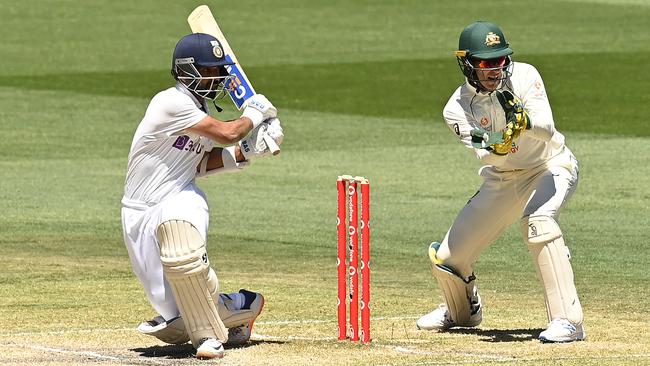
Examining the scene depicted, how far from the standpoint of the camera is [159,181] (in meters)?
9.73

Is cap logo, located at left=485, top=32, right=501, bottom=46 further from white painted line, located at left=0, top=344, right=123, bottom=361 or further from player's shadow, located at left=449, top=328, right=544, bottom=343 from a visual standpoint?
white painted line, located at left=0, top=344, right=123, bottom=361

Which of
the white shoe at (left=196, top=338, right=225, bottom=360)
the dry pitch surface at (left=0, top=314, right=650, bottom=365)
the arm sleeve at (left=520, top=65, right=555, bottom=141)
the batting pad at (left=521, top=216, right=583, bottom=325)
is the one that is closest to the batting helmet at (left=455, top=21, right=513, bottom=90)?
the arm sleeve at (left=520, top=65, right=555, bottom=141)

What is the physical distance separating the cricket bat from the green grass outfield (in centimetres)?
142

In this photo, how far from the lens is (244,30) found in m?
38.2

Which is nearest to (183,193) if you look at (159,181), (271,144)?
(159,181)

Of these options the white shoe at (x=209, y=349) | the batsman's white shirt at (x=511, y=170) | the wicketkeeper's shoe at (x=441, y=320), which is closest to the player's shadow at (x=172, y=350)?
the white shoe at (x=209, y=349)

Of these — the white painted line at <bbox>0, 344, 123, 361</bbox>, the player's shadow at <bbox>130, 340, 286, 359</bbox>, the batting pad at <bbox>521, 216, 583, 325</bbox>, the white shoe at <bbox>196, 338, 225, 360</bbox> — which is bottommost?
the white painted line at <bbox>0, 344, 123, 361</bbox>

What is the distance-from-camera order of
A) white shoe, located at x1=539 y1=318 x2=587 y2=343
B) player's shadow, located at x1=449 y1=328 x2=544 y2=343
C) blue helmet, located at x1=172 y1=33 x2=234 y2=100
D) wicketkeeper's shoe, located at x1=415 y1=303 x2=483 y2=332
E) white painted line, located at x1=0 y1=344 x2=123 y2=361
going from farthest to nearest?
wicketkeeper's shoe, located at x1=415 y1=303 x2=483 y2=332 < player's shadow, located at x1=449 y1=328 x2=544 y2=343 < white shoe, located at x1=539 y1=318 x2=587 y2=343 < blue helmet, located at x1=172 y1=33 x2=234 y2=100 < white painted line, located at x1=0 y1=344 x2=123 y2=361

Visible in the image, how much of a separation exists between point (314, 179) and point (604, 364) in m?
10.2

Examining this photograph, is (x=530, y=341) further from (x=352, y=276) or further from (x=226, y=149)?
(x=226, y=149)

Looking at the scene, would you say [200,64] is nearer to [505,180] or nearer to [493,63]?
[493,63]

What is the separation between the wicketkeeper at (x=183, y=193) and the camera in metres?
9.54

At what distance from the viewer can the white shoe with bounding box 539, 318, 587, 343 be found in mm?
9992

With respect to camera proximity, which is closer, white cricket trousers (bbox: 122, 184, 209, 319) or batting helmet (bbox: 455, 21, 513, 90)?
white cricket trousers (bbox: 122, 184, 209, 319)
